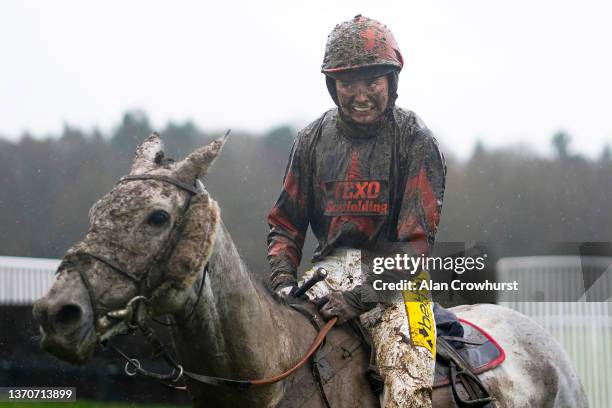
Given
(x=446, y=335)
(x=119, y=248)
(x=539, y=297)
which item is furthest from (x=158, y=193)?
(x=539, y=297)

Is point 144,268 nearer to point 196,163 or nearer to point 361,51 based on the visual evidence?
point 196,163

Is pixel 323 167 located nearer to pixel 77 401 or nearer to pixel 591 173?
pixel 77 401

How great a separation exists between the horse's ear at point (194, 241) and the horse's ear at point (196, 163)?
11 centimetres

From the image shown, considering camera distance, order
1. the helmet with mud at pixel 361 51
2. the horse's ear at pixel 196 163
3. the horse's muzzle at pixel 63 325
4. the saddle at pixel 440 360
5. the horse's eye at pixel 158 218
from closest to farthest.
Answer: the horse's muzzle at pixel 63 325, the horse's eye at pixel 158 218, the horse's ear at pixel 196 163, the saddle at pixel 440 360, the helmet with mud at pixel 361 51

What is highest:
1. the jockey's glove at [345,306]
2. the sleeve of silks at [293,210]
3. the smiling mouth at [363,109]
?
the smiling mouth at [363,109]

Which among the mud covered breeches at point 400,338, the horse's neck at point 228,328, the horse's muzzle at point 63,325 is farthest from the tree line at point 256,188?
Result: the horse's muzzle at point 63,325

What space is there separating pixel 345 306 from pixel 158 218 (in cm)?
156

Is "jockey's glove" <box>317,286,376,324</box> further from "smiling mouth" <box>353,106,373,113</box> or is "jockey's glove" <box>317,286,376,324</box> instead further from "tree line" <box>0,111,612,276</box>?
"tree line" <box>0,111,612,276</box>

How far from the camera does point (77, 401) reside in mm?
12164

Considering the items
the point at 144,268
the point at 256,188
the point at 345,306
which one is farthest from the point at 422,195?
the point at 256,188

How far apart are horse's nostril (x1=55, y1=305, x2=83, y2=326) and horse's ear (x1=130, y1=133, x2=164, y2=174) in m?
0.80

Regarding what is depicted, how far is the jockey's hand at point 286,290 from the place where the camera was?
5.55 meters

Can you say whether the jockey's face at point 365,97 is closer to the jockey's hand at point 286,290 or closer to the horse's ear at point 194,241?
the jockey's hand at point 286,290

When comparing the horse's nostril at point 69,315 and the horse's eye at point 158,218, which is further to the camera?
the horse's eye at point 158,218
